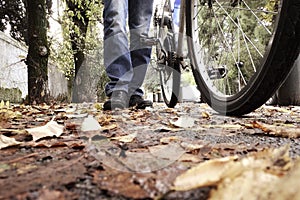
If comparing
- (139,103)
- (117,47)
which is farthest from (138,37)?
(139,103)

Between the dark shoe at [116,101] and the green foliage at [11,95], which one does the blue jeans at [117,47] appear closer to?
the dark shoe at [116,101]

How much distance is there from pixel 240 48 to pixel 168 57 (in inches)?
40.0

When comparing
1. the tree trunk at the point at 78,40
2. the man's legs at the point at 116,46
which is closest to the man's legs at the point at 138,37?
the man's legs at the point at 116,46

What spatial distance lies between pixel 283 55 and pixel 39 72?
3860 mm

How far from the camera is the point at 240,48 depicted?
169cm

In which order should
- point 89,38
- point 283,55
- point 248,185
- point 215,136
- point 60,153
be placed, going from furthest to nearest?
point 89,38 → point 283,55 → point 215,136 → point 60,153 → point 248,185

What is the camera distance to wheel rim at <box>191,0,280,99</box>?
1.49 m

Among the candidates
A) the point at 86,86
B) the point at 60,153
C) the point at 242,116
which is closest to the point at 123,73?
the point at 242,116

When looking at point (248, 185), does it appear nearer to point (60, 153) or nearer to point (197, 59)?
point (60, 153)

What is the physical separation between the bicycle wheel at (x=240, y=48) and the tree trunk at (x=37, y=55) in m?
2.97

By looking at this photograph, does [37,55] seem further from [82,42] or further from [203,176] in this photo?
[203,176]

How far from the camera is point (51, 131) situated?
93 centimetres

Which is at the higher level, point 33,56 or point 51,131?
point 33,56

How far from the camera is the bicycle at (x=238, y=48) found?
1.06m
